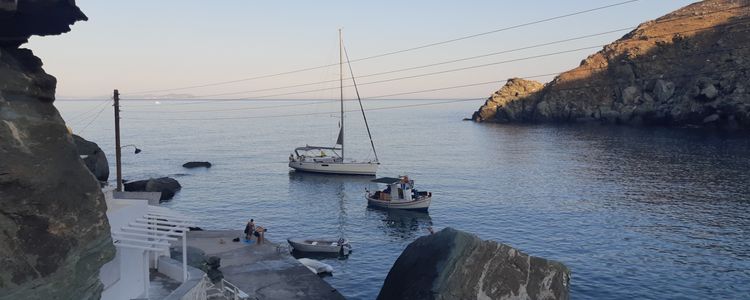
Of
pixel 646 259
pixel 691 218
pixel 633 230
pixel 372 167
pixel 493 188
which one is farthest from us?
pixel 372 167

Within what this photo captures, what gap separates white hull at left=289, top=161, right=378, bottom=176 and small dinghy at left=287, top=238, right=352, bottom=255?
140 ft

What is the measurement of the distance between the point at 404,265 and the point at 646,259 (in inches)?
894

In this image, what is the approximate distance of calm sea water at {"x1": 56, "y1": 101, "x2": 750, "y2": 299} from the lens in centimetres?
3844

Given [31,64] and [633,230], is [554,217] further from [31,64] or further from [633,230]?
[31,64]

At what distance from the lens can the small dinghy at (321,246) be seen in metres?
41.9

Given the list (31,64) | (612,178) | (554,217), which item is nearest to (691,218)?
(554,217)

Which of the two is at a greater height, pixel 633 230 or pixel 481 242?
pixel 481 242

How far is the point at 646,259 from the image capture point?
40.5 metres

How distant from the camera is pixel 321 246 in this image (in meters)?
41.9

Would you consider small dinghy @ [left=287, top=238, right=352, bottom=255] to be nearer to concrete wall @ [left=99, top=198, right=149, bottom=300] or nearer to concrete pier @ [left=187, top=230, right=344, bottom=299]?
concrete pier @ [left=187, top=230, right=344, bottom=299]

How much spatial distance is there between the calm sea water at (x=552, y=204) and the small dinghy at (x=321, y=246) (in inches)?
47.3

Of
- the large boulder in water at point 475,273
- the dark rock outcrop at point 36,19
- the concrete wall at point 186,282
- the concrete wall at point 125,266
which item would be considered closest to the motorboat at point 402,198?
the large boulder in water at point 475,273

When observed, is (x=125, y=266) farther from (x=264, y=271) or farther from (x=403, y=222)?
(x=403, y=222)

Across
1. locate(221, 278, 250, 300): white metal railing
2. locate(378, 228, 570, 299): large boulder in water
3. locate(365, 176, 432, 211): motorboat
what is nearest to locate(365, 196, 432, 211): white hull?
locate(365, 176, 432, 211): motorboat
